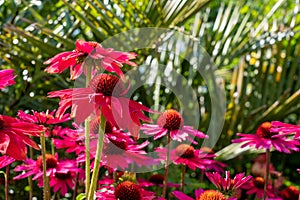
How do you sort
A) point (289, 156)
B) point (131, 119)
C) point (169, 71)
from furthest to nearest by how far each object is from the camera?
point (289, 156) → point (169, 71) → point (131, 119)

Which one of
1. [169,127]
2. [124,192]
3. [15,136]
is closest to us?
[15,136]

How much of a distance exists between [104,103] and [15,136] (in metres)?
0.10

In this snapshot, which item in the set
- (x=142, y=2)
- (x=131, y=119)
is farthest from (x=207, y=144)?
(x=131, y=119)

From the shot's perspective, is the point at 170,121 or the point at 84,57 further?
the point at 170,121

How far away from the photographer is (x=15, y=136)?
53 cm

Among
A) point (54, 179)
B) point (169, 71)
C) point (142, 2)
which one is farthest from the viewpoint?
point (169, 71)

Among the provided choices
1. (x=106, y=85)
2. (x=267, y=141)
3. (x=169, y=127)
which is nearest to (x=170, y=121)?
(x=169, y=127)

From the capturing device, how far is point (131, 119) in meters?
0.57

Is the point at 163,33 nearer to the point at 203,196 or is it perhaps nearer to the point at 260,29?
the point at 260,29

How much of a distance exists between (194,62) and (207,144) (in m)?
0.39

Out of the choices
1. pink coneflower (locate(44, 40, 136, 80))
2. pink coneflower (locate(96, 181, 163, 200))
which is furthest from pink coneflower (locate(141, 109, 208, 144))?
pink coneflower (locate(44, 40, 136, 80))

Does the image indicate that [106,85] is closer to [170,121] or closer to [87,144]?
[87,144]

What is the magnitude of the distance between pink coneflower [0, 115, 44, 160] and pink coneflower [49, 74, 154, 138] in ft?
0.14

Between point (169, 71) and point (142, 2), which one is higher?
point (142, 2)
